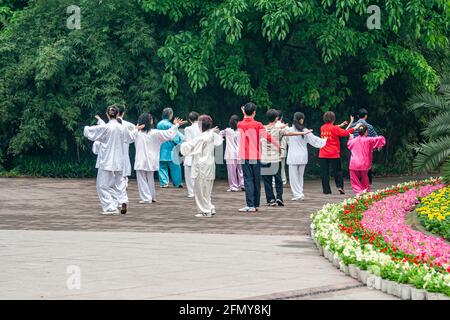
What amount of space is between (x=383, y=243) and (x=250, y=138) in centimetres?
764

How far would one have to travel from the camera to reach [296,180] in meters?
21.9

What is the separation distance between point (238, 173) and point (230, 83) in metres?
3.08

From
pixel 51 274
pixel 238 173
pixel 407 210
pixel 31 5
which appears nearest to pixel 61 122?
pixel 31 5

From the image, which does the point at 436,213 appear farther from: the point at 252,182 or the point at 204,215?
the point at 252,182

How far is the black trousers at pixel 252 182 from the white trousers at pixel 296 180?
8.33 feet

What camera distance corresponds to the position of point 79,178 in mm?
29500

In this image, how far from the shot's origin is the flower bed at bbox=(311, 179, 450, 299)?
381 inches

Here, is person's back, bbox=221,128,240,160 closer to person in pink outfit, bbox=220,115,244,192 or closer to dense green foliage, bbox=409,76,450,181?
person in pink outfit, bbox=220,115,244,192

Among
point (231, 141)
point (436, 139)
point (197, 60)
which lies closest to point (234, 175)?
point (231, 141)

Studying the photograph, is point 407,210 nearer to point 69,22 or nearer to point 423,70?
point 423,70

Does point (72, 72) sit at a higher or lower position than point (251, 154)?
higher

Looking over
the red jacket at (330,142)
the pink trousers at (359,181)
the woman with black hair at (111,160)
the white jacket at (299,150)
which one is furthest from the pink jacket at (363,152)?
the woman with black hair at (111,160)

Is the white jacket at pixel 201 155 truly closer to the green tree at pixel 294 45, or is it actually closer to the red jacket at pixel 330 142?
the red jacket at pixel 330 142

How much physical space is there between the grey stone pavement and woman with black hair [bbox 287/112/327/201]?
956 millimetres
